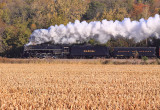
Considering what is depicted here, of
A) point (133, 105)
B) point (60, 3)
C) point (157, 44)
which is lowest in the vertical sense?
point (133, 105)

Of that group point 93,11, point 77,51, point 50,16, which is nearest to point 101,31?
point 77,51

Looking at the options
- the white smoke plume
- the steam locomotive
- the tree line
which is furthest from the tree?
the white smoke plume

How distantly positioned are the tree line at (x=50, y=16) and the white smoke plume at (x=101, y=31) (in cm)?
481

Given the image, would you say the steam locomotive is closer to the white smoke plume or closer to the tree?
the white smoke plume

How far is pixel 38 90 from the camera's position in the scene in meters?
11.1

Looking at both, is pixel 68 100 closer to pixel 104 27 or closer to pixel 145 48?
pixel 104 27

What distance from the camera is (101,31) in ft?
153

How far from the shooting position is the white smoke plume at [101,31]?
43.2 m

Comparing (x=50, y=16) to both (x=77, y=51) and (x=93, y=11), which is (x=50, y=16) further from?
(x=77, y=51)

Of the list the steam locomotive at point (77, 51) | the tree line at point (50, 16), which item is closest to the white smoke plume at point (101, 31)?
the steam locomotive at point (77, 51)

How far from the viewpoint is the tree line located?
72.2 meters

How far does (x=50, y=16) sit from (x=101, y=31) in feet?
189

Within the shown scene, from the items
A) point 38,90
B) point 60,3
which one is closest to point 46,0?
point 60,3

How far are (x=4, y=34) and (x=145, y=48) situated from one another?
41865mm
